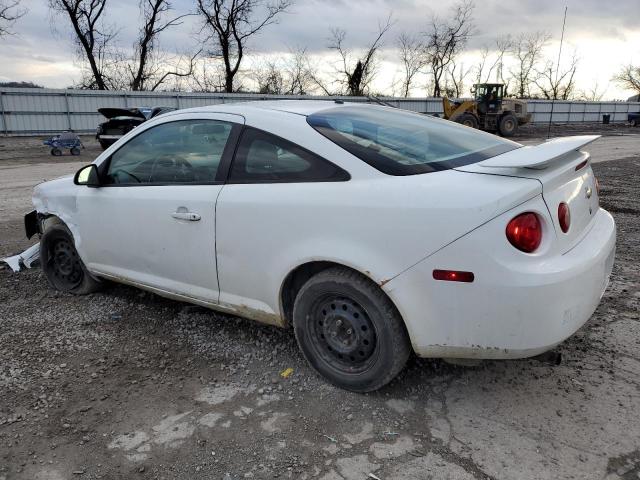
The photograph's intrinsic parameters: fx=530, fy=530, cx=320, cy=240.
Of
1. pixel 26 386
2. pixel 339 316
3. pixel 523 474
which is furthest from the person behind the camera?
pixel 26 386

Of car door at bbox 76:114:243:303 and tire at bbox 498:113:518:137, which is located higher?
tire at bbox 498:113:518:137

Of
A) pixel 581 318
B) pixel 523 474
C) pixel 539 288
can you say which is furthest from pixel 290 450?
pixel 581 318

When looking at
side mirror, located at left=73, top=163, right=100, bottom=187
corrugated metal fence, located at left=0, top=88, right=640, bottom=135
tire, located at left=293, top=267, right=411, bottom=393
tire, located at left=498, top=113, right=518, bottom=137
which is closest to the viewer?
tire, located at left=293, top=267, right=411, bottom=393

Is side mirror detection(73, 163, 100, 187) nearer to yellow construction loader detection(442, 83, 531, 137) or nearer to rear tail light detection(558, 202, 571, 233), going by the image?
rear tail light detection(558, 202, 571, 233)

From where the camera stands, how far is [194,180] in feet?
10.8

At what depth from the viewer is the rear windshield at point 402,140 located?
2.72 meters

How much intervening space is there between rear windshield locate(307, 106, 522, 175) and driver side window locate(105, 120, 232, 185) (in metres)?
0.68

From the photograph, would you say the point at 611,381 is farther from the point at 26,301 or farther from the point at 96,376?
the point at 26,301

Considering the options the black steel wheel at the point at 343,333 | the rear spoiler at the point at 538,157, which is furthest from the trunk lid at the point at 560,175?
the black steel wheel at the point at 343,333

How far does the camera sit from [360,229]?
2.55 metres

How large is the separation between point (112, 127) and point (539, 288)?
17016 mm

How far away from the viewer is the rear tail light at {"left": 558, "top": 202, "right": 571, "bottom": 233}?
2.49 m

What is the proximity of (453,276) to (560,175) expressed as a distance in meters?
0.80

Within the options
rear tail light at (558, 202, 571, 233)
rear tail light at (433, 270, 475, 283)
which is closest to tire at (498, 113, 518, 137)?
rear tail light at (558, 202, 571, 233)
